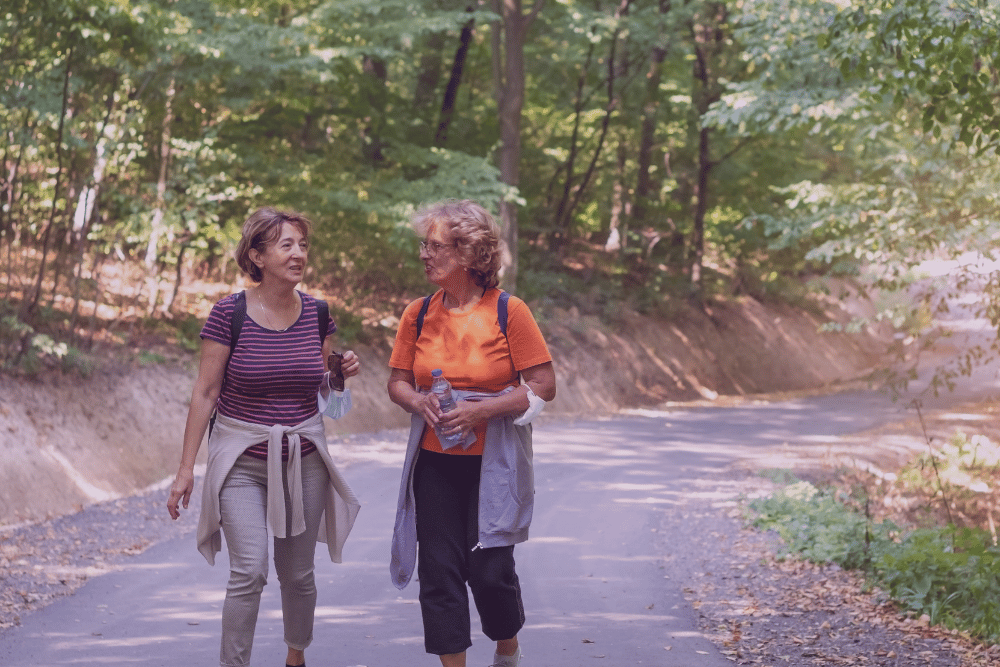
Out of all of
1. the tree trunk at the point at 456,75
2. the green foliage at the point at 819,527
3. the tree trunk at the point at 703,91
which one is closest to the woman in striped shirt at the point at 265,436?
the green foliage at the point at 819,527

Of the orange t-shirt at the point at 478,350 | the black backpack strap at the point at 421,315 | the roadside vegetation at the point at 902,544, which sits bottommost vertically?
the roadside vegetation at the point at 902,544

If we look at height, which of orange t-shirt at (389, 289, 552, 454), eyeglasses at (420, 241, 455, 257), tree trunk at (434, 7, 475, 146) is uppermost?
tree trunk at (434, 7, 475, 146)

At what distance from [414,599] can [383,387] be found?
443 inches

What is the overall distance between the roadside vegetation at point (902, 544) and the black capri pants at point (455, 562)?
10.7ft

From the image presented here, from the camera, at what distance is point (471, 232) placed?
435cm

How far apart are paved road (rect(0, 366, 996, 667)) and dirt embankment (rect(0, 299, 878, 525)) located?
243 centimetres

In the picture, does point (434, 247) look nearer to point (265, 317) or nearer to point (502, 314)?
point (502, 314)

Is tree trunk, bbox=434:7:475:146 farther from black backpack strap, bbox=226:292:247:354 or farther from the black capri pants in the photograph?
the black capri pants

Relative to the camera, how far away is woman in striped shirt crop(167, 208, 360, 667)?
14.2 ft

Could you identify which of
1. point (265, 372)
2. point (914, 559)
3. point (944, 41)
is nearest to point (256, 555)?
point (265, 372)

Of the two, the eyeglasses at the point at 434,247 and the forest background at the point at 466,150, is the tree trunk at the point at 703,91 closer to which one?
the forest background at the point at 466,150

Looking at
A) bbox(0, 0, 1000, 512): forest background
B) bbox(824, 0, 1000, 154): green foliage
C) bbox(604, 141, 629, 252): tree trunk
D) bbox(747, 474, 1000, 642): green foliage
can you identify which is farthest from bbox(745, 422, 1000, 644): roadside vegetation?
bbox(604, 141, 629, 252): tree trunk

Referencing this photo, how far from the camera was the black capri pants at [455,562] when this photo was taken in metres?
4.29

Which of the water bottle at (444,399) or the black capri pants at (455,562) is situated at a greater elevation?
the water bottle at (444,399)
